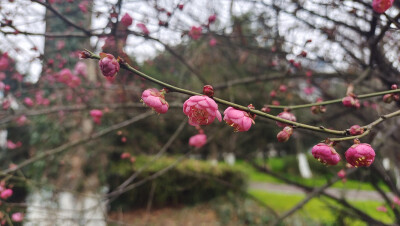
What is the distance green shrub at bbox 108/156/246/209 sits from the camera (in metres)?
7.84

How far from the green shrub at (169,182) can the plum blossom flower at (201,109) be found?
258 inches

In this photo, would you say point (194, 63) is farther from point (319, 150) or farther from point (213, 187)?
point (213, 187)

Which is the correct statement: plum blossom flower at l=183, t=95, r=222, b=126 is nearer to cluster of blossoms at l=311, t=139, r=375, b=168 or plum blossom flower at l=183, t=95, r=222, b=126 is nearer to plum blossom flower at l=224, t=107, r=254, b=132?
plum blossom flower at l=224, t=107, r=254, b=132

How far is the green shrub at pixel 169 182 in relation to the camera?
7.84m

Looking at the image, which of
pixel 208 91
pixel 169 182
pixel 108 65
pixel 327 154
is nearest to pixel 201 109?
pixel 208 91

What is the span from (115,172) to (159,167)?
3.95 ft

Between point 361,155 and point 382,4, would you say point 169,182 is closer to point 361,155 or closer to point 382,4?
point 382,4

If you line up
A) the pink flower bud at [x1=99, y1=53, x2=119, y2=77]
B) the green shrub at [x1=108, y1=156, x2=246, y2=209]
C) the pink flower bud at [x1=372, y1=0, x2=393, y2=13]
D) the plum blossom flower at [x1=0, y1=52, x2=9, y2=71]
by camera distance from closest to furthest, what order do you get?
the pink flower bud at [x1=99, y1=53, x2=119, y2=77], the pink flower bud at [x1=372, y1=0, x2=393, y2=13], the plum blossom flower at [x1=0, y1=52, x2=9, y2=71], the green shrub at [x1=108, y1=156, x2=246, y2=209]

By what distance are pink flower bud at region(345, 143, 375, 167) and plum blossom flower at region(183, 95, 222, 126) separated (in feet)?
1.36

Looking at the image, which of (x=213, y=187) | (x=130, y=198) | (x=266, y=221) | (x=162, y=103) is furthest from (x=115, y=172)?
(x=162, y=103)

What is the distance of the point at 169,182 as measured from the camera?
8.35m

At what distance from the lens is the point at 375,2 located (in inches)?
47.5

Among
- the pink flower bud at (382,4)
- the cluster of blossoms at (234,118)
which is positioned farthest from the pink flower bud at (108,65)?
the pink flower bud at (382,4)

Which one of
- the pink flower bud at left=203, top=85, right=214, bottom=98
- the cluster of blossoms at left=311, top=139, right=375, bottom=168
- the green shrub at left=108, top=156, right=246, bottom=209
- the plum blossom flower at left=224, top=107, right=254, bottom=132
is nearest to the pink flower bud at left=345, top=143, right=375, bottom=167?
the cluster of blossoms at left=311, top=139, right=375, bottom=168
